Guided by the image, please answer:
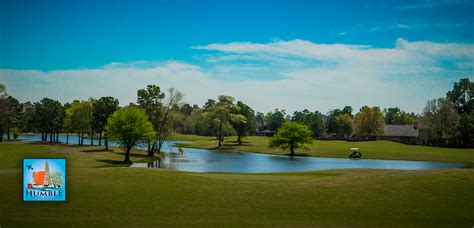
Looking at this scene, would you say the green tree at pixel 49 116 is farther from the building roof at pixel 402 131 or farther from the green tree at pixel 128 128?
the building roof at pixel 402 131

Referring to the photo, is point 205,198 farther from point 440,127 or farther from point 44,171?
point 440,127

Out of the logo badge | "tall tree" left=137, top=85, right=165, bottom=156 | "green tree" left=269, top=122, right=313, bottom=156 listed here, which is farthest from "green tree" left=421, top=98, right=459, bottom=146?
the logo badge

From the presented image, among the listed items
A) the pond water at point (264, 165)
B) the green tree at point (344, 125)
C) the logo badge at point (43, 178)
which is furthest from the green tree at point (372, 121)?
the logo badge at point (43, 178)

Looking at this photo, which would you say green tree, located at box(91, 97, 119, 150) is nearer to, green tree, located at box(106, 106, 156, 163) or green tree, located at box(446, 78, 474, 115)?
green tree, located at box(106, 106, 156, 163)

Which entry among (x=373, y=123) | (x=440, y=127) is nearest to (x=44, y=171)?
(x=440, y=127)

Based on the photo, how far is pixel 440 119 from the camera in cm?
11675

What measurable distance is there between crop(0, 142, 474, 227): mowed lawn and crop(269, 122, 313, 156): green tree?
73281 mm

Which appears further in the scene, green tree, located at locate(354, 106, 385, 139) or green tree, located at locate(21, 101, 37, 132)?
green tree, located at locate(354, 106, 385, 139)

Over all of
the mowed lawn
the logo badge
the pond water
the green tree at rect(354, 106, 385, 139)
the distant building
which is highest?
the green tree at rect(354, 106, 385, 139)

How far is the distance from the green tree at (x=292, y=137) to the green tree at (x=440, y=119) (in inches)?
1501

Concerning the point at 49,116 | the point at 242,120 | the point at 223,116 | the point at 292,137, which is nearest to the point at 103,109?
the point at 49,116

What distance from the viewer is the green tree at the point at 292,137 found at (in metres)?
103

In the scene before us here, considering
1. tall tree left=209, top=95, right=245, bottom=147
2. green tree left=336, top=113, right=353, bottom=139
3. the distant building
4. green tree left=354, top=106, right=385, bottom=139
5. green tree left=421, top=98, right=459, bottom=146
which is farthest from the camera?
green tree left=336, top=113, right=353, bottom=139

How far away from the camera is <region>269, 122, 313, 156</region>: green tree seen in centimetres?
10300
